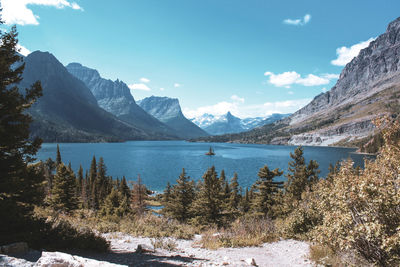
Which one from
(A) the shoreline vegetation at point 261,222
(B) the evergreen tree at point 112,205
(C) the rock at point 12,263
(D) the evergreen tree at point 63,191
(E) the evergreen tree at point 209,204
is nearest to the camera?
(C) the rock at point 12,263

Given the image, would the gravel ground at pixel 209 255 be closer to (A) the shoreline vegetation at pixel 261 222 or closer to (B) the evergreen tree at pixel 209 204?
(A) the shoreline vegetation at pixel 261 222

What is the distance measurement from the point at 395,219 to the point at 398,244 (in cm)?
86

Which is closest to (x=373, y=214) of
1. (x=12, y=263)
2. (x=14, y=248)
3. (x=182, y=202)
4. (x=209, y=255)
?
(x=209, y=255)

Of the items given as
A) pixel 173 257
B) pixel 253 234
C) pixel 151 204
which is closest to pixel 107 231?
pixel 173 257

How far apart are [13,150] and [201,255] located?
10.7 meters

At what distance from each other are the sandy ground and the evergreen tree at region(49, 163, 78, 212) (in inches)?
1235

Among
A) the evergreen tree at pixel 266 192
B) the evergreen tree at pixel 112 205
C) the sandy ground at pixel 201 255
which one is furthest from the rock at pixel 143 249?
the evergreen tree at pixel 112 205

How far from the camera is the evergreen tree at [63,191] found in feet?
129

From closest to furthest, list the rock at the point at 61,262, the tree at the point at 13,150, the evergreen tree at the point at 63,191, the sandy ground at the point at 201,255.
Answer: the rock at the point at 61,262, the sandy ground at the point at 201,255, the tree at the point at 13,150, the evergreen tree at the point at 63,191

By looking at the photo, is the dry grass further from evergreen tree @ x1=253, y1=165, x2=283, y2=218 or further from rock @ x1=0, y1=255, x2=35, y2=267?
evergreen tree @ x1=253, y1=165, x2=283, y2=218

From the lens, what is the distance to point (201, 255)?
11.1 m

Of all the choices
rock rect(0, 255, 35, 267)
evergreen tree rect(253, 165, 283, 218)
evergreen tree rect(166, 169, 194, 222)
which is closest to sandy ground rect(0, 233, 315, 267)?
rock rect(0, 255, 35, 267)

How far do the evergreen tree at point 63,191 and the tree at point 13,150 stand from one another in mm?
31702

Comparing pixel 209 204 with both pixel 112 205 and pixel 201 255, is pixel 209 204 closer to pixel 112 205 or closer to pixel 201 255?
pixel 112 205
